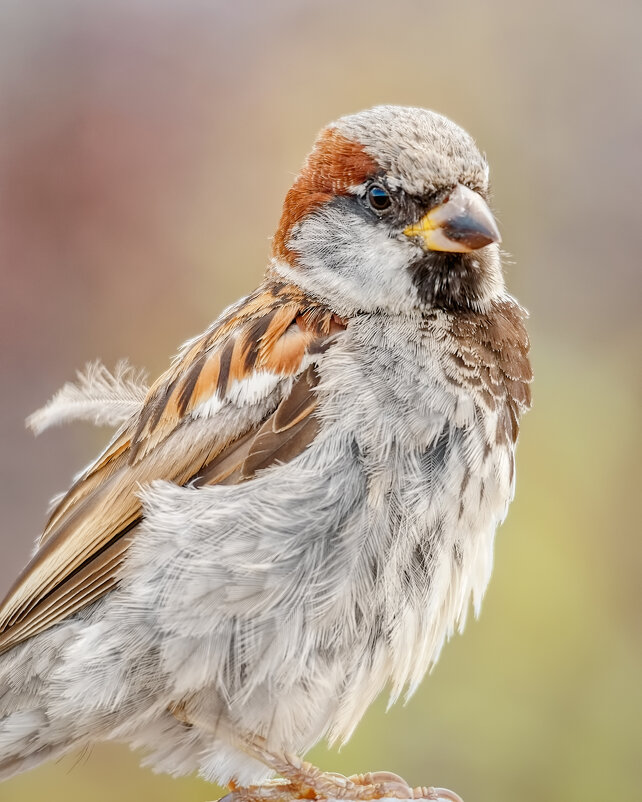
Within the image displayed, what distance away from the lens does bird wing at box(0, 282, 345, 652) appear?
2.64m

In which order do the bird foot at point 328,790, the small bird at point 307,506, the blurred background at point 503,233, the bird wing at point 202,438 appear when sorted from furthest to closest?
the blurred background at point 503,233
the bird foot at point 328,790
the bird wing at point 202,438
the small bird at point 307,506

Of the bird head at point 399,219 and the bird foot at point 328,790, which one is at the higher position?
the bird head at point 399,219

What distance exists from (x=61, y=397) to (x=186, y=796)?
1413 millimetres

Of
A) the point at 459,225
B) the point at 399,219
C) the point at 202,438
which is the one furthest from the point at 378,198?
the point at 202,438

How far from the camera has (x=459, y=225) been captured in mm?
2627

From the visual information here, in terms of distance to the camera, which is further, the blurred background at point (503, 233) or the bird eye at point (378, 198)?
→ the blurred background at point (503, 233)

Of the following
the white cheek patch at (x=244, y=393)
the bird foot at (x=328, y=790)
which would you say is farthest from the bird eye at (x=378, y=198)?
the bird foot at (x=328, y=790)

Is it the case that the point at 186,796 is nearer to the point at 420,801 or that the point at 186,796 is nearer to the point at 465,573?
the point at 420,801

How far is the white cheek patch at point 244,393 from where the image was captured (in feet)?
8.73

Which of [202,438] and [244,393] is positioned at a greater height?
[244,393]

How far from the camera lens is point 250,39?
4.75m

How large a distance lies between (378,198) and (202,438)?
0.72 m

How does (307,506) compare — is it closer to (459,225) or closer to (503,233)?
(459,225)

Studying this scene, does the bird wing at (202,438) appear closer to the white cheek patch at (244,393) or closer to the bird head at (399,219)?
the white cheek patch at (244,393)
